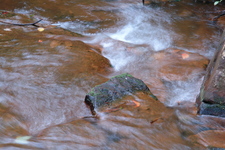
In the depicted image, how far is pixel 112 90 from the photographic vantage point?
3.18 meters

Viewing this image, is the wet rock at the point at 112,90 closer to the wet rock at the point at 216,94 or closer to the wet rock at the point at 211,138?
the wet rock at the point at 216,94

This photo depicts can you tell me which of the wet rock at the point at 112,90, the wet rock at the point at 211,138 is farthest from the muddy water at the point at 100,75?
the wet rock at the point at 112,90

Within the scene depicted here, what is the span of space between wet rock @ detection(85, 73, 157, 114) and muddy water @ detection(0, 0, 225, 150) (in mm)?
113

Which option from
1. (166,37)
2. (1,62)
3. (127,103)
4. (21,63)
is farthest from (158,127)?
(166,37)

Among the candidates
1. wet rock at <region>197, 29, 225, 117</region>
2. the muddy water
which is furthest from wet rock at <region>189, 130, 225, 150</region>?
wet rock at <region>197, 29, 225, 117</region>

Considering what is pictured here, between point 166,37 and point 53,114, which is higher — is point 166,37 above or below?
above

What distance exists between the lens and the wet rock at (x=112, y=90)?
3.01 meters

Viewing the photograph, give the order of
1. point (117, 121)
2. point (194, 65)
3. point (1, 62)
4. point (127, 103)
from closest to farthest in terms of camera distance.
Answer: point (117, 121)
point (127, 103)
point (1, 62)
point (194, 65)

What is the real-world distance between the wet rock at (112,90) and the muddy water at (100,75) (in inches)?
4.5

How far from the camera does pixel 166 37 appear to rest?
20.6 feet

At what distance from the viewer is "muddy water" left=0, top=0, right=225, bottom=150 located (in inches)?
102

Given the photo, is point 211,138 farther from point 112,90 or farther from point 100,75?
point 100,75

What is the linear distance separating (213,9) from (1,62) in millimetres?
7852

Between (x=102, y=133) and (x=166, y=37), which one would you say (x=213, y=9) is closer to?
(x=166, y=37)
